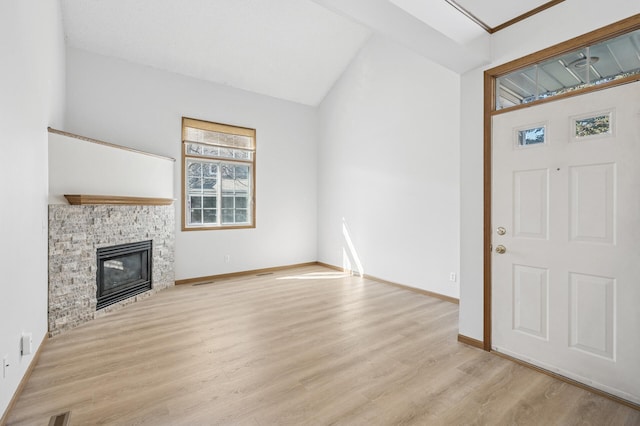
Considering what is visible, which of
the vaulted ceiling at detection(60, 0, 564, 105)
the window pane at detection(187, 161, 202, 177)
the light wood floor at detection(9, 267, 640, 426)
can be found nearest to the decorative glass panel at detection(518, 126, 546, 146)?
the vaulted ceiling at detection(60, 0, 564, 105)

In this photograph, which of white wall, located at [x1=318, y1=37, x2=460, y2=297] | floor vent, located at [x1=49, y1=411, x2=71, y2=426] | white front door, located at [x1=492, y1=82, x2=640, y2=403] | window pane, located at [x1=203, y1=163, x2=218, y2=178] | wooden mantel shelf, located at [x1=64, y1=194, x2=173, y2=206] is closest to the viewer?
floor vent, located at [x1=49, y1=411, x2=71, y2=426]

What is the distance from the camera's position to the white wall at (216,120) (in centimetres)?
460

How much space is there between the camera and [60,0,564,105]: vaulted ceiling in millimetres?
2424

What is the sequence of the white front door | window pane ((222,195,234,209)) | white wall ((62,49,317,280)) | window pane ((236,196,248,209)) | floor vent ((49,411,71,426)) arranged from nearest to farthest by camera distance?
1. floor vent ((49,411,71,426))
2. the white front door
3. white wall ((62,49,317,280))
4. window pane ((222,195,234,209))
5. window pane ((236,196,248,209))

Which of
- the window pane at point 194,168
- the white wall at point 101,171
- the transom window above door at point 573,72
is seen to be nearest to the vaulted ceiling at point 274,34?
the transom window above door at point 573,72

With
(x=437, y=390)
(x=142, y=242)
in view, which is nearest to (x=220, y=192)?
(x=142, y=242)

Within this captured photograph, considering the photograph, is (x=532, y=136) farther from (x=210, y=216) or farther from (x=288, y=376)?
(x=210, y=216)

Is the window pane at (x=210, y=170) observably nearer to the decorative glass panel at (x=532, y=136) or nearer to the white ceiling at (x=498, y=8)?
the white ceiling at (x=498, y=8)

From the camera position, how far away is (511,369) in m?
2.57

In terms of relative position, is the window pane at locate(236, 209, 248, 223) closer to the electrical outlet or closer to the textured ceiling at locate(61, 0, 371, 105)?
the textured ceiling at locate(61, 0, 371, 105)

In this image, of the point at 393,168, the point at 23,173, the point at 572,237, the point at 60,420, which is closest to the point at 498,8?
the point at 572,237

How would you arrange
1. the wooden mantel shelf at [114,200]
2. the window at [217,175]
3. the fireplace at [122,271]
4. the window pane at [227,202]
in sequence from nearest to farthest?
the wooden mantel shelf at [114,200]
the fireplace at [122,271]
the window at [217,175]
the window pane at [227,202]

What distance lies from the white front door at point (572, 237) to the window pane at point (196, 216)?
15.3 ft

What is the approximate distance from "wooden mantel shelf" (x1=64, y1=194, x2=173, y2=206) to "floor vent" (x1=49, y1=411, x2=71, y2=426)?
2213mm
